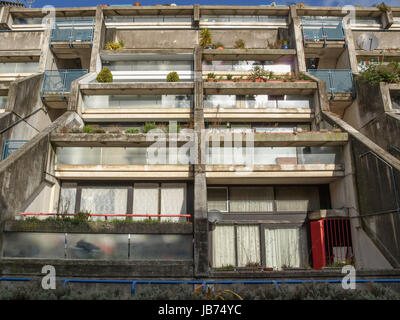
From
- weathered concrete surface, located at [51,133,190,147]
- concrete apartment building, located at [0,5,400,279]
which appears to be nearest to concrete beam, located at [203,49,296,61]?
concrete apartment building, located at [0,5,400,279]

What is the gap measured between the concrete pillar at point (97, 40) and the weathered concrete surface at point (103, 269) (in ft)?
44.2

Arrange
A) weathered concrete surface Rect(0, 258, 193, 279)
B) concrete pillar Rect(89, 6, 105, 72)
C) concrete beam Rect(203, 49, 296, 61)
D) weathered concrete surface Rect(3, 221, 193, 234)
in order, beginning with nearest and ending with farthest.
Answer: weathered concrete surface Rect(0, 258, 193, 279) < weathered concrete surface Rect(3, 221, 193, 234) < concrete pillar Rect(89, 6, 105, 72) < concrete beam Rect(203, 49, 296, 61)

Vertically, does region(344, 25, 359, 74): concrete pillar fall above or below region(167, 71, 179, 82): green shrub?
above

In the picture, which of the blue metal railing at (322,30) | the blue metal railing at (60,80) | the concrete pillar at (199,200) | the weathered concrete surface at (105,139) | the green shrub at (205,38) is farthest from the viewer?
the green shrub at (205,38)

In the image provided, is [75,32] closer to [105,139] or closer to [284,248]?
[105,139]

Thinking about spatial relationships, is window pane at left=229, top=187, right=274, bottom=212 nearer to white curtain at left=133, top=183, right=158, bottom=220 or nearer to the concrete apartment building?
the concrete apartment building

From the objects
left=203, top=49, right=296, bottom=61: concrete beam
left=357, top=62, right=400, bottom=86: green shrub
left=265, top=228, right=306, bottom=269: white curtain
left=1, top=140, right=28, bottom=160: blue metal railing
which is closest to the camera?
left=265, top=228, right=306, bottom=269: white curtain

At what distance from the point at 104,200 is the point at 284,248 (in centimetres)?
955

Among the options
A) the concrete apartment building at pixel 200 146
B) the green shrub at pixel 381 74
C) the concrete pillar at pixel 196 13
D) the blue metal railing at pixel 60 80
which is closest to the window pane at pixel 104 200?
the concrete apartment building at pixel 200 146

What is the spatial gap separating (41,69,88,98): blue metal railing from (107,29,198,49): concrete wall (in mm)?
4484

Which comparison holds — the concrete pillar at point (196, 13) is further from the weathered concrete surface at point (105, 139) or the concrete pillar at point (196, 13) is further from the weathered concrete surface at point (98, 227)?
the weathered concrete surface at point (98, 227)

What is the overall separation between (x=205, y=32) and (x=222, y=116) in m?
7.38

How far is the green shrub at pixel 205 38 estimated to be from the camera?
21891 mm

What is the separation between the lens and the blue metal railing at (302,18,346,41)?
2134 centimetres
